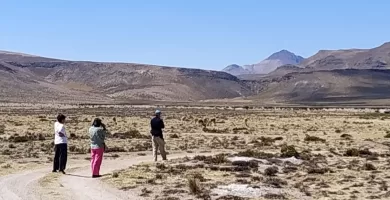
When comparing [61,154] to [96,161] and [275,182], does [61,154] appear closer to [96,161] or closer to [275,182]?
[96,161]

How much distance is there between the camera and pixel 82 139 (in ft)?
133

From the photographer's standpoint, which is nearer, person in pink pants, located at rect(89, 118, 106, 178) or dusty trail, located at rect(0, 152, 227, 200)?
dusty trail, located at rect(0, 152, 227, 200)

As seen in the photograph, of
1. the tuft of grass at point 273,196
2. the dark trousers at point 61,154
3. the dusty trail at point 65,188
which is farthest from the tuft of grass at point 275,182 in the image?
the dark trousers at point 61,154

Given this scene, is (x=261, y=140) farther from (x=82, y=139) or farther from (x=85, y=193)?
(x=85, y=193)

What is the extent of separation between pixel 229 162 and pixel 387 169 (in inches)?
232

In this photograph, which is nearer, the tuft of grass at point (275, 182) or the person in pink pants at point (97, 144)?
the tuft of grass at point (275, 182)

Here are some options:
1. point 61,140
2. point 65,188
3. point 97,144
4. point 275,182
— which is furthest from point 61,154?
point 275,182

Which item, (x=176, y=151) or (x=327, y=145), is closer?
(x=176, y=151)

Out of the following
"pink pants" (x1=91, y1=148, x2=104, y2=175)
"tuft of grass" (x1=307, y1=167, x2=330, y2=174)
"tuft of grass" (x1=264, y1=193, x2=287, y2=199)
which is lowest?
"tuft of grass" (x1=307, y1=167, x2=330, y2=174)

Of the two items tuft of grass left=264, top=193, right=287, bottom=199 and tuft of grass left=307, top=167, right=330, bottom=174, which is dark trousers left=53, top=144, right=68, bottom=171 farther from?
tuft of grass left=307, top=167, right=330, bottom=174

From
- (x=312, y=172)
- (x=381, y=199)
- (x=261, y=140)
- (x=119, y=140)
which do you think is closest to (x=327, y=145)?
(x=261, y=140)

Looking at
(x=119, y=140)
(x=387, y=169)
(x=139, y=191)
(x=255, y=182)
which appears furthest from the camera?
(x=119, y=140)

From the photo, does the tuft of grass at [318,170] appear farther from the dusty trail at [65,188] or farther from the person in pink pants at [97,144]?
the person in pink pants at [97,144]

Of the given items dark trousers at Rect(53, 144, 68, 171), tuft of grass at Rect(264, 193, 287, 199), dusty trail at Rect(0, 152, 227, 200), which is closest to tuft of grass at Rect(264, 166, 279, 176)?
tuft of grass at Rect(264, 193, 287, 199)
